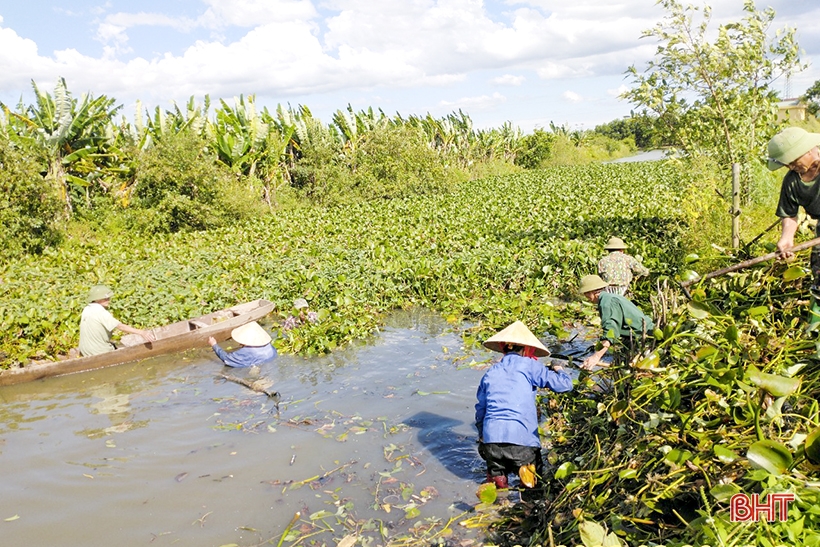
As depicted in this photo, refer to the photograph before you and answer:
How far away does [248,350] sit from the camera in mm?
7695

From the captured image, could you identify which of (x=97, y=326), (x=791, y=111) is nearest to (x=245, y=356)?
(x=97, y=326)

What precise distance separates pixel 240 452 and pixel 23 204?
11.1 m

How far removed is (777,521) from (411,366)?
5.87 m

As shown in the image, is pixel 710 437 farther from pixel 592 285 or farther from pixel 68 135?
pixel 68 135

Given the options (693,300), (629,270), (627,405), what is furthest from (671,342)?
(629,270)

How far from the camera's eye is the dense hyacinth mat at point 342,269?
8781 mm

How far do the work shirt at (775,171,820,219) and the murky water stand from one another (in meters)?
2.94

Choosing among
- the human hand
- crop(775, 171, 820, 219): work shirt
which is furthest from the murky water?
crop(775, 171, 820, 219): work shirt

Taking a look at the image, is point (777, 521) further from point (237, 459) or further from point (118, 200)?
point (118, 200)

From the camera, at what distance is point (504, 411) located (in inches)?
169

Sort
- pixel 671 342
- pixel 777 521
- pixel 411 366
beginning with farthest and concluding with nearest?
pixel 411 366
pixel 671 342
pixel 777 521

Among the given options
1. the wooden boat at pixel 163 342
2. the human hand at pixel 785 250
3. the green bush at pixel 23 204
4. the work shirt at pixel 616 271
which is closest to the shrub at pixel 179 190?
the green bush at pixel 23 204

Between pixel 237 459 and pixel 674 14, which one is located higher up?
pixel 674 14

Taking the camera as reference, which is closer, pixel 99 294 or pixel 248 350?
pixel 248 350
